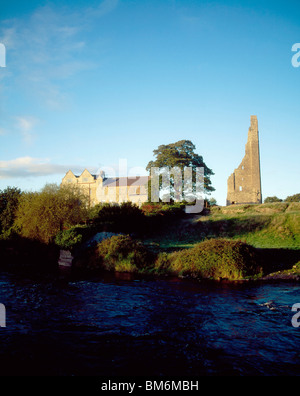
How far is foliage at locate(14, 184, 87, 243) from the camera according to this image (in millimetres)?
25656

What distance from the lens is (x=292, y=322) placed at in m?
8.83

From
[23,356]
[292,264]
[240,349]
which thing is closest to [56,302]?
[23,356]

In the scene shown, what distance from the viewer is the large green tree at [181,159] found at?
45906mm

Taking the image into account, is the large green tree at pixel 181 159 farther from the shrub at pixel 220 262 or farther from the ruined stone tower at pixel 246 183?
the shrub at pixel 220 262

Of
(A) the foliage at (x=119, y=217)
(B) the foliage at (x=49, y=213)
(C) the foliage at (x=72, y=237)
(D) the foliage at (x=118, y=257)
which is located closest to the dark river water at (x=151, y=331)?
(D) the foliage at (x=118, y=257)

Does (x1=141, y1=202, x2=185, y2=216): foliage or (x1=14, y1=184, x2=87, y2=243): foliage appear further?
(x1=141, y1=202, x2=185, y2=216): foliage

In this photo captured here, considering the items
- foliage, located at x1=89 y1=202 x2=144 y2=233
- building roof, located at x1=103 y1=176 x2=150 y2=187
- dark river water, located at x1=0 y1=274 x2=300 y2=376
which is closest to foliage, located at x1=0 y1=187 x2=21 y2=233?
foliage, located at x1=89 y1=202 x2=144 y2=233

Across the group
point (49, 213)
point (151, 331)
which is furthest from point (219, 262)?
point (49, 213)

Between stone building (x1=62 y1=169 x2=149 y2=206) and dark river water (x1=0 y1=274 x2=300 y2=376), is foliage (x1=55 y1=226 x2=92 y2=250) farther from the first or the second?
stone building (x1=62 y1=169 x2=149 y2=206)

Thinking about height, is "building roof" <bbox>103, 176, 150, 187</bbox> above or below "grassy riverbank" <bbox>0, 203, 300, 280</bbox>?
above

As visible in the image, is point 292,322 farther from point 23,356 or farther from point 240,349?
point 23,356

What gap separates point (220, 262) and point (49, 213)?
1619 cm

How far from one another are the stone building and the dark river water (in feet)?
160
